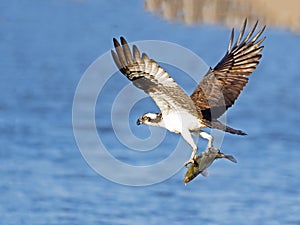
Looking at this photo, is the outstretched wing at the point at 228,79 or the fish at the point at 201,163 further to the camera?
the outstretched wing at the point at 228,79

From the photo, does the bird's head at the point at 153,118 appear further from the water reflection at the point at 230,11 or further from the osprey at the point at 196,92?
the water reflection at the point at 230,11

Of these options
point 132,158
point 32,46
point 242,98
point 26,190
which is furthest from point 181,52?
point 26,190

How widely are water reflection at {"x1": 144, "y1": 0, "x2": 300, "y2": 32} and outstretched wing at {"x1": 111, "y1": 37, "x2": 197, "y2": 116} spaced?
27.9 feet

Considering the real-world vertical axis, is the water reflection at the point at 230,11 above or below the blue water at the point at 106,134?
above

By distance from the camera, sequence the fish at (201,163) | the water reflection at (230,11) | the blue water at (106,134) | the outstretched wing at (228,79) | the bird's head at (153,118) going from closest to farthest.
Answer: the fish at (201,163) → the bird's head at (153,118) → the outstretched wing at (228,79) → the blue water at (106,134) → the water reflection at (230,11)

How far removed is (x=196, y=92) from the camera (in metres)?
7.75

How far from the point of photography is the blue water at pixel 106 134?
37.9 feet

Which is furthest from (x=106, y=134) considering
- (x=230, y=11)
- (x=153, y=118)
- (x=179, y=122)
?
(x=179, y=122)

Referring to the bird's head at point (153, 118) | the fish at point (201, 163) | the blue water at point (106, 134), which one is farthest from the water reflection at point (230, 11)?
the fish at point (201, 163)

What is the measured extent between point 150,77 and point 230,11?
9728 millimetres

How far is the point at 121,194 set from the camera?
12.0 metres

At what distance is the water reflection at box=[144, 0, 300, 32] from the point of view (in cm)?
1598

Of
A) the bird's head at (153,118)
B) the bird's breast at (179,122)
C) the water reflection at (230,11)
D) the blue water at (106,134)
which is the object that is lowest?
the bird's breast at (179,122)

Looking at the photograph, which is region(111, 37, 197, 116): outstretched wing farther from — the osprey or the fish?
the fish
